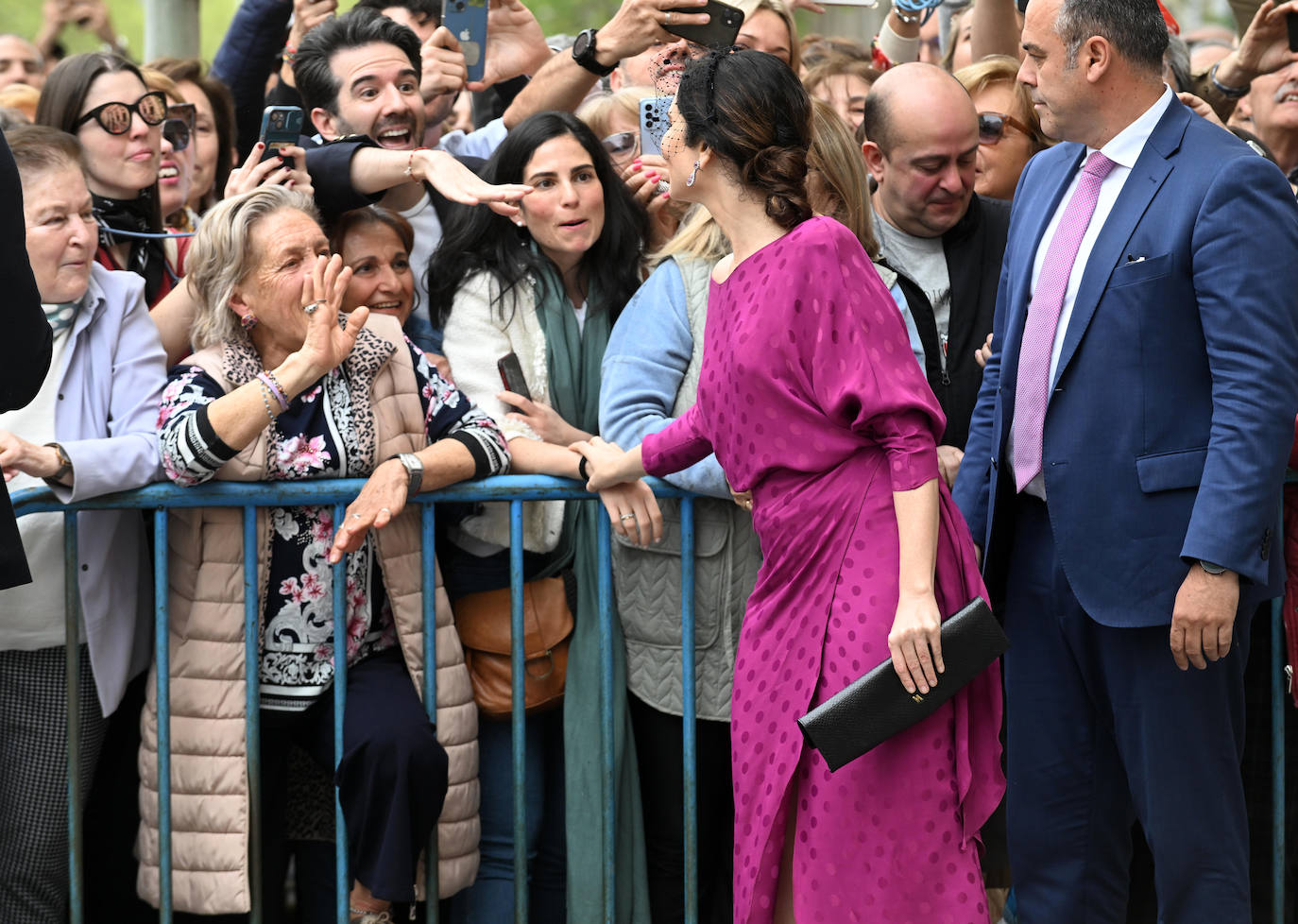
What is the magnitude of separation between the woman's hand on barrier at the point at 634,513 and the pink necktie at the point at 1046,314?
0.84 m

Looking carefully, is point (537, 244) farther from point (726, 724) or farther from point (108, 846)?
point (108, 846)

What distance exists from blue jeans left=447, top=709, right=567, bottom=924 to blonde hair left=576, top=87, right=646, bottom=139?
1832 mm

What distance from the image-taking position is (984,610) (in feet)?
9.39

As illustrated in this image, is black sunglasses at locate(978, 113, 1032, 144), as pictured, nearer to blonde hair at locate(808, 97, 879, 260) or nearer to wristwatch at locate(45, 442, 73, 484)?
blonde hair at locate(808, 97, 879, 260)

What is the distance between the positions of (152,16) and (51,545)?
401cm

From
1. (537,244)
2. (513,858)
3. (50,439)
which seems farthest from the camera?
(537,244)

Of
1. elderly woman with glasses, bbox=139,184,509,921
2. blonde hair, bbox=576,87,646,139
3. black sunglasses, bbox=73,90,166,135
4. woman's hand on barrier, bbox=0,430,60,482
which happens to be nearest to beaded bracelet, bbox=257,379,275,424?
elderly woman with glasses, bbox=139,184,509,921

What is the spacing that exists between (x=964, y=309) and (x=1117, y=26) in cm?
104

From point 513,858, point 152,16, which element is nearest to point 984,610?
point 513,858

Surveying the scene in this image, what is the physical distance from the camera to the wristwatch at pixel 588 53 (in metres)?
4.45

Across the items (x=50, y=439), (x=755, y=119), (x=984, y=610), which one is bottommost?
(x=984, y=610)

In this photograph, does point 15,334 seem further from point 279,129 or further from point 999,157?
point 999,157

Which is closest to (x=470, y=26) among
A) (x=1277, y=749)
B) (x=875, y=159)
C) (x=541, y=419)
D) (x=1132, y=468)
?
(x=875, y=159)

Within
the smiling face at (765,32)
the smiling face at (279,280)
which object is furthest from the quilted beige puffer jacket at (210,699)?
the smiling face at (765,32)
